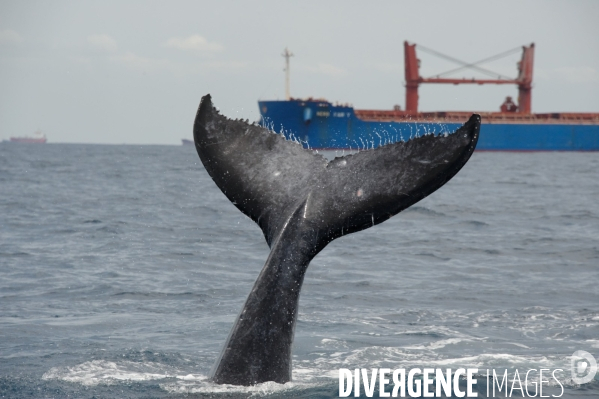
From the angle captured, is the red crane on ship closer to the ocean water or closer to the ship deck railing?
the ship deck railing

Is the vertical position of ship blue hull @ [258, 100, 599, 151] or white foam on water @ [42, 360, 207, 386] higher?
ship blue hull @ [258, 100, 599, 151]

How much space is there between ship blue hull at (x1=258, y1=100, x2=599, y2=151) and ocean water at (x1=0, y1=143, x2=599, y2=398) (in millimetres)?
47283

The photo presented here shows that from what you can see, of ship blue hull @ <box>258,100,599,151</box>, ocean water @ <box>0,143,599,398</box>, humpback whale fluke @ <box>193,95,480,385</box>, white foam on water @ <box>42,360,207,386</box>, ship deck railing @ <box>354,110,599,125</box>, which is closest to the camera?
humpback whale fluke @ <box>193,95,480,385</box>

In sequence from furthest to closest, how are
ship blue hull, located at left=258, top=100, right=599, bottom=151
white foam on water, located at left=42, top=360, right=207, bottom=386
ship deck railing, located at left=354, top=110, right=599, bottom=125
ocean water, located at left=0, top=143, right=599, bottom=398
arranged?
1. ship deck railing, located at left=354, top=110, right=599, bottom=125
2. ship blue hull, located at left=258, top=100, right=599, bottom=151
3. ocean water, located at left=0, top=143, right=599, bottom=398
4. white foam on water, located at left=42, top=360, right=207, bottom=386

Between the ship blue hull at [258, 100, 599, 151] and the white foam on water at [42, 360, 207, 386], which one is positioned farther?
the ship blue hull at [258, 100, 599, 151]

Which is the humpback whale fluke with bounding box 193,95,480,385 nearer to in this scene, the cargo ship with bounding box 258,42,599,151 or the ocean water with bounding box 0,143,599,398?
the ocean water with bounding box 0,143,599,398

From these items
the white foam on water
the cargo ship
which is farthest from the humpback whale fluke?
the cargo ship

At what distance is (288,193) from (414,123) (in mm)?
61889

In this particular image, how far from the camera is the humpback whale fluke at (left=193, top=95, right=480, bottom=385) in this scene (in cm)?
509

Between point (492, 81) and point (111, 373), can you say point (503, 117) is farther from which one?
point (111, 373)

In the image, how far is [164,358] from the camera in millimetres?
6992

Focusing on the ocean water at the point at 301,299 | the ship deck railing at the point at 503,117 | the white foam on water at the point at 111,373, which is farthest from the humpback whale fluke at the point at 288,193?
the ship deck railing at the point at 503,117

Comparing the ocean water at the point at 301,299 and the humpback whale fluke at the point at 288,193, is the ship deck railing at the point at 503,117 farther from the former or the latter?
the humpback whale fluke at the point at 288,193

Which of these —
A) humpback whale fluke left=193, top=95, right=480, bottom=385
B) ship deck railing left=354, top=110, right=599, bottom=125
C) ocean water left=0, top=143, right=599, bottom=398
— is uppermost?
ship deck railing left=354, top=110, right=599, bottom=125
